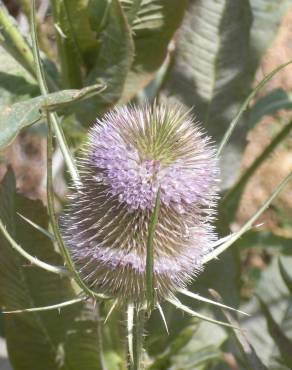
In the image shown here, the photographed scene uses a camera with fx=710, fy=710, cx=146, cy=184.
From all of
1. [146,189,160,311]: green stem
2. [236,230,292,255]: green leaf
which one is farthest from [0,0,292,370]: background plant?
[146,189,160,311]: green stem

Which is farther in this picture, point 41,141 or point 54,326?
point 41,141

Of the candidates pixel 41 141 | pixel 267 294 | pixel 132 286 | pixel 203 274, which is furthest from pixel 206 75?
pixel 41 141

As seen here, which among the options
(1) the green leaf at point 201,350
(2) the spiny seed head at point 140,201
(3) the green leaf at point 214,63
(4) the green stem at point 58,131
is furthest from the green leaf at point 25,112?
(1) the green leaf at point 201,350

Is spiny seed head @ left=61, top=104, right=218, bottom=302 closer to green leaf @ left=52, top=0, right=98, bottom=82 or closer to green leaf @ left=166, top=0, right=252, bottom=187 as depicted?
green leaf @ left=52, top=0, right=98, bottom=82

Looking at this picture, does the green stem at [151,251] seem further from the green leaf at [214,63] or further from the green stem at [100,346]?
the green leaf at [214,63]

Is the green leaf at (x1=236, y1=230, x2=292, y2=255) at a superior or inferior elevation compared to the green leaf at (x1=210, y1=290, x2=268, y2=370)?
superior

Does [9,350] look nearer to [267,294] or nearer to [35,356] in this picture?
[35,356]

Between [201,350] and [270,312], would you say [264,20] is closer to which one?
[270,312]

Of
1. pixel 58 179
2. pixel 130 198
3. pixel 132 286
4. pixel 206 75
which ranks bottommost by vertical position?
pixel 132 286
